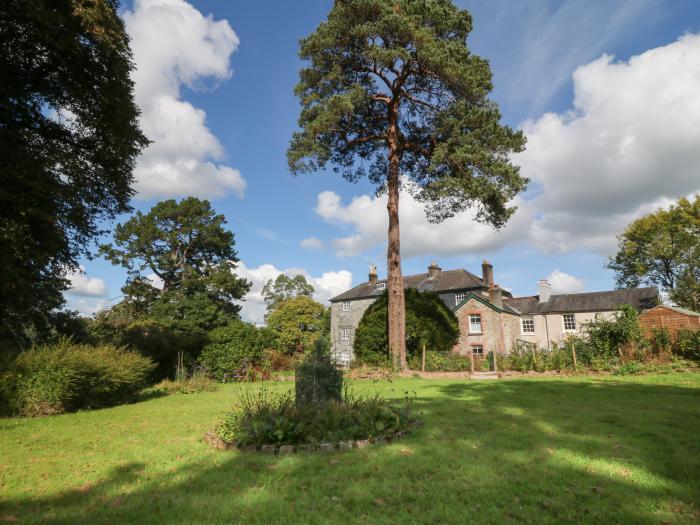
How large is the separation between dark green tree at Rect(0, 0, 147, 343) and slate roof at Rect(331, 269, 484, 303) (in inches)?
1087

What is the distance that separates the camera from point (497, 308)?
3228cm

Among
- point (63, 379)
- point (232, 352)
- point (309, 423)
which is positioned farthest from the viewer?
point (232, 352)

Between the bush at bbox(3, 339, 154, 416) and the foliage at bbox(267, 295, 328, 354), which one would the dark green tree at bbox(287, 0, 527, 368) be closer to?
the bush at bbox(3, 339, 154, 416)

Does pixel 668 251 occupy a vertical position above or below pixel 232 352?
above

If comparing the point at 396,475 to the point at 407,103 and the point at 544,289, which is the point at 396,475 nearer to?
the point at 407,103

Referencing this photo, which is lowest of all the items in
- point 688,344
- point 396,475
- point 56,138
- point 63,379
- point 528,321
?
point 396,475

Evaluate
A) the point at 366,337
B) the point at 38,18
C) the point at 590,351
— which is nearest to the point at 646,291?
the point at 590,351

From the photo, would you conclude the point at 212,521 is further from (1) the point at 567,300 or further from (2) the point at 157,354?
(1) the point at 567,300

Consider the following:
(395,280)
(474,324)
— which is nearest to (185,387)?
(395,280)

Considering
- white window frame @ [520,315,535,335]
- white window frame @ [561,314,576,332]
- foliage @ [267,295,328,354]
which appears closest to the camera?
white window frame @ [561,314,576,332]

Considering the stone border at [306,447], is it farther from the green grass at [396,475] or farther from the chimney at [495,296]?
the chimney at [495,296]

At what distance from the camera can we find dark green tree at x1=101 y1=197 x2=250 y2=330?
3969 cm

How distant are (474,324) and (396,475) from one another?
96.7 feet

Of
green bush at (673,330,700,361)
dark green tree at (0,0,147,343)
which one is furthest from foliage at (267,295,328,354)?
green bush at (673,330,700,361)
